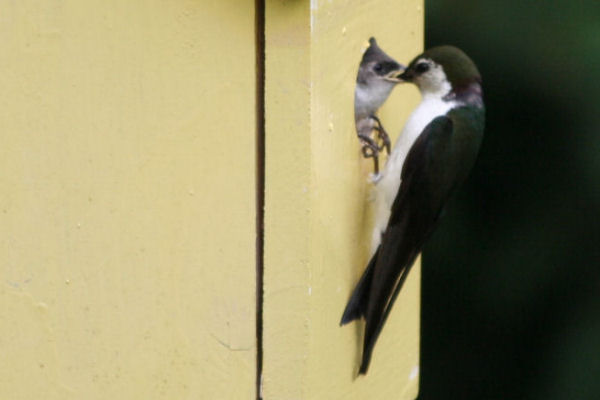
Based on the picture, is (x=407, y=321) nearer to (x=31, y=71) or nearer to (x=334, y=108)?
(x=334, y=108)

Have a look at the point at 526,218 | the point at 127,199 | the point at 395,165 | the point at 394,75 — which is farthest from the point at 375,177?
the point at 526,218

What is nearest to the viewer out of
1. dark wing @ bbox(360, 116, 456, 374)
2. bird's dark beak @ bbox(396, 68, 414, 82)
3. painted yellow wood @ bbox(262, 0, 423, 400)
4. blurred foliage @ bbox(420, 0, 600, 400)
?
painted yellow wood @ bbox(262, 0, 423, 400)

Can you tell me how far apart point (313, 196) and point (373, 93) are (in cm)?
26

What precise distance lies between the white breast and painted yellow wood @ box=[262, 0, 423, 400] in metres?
0.02

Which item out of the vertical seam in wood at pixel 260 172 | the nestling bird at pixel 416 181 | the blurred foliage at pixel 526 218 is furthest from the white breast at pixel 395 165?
the blurred foliage at pixel 526 218

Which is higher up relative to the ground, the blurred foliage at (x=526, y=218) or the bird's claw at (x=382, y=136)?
the bird's claw at (x=382, y=136)

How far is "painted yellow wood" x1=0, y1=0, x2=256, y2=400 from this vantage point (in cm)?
176

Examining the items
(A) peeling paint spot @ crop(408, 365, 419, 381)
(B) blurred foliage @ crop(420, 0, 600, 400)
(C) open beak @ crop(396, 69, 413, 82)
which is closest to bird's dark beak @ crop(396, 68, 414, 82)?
(C) open beak @ crop(396, 69, 413, 82)

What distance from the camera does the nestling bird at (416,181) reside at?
1.86 meters

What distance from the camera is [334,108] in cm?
179

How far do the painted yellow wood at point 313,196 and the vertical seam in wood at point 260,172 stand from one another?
0.01 metres

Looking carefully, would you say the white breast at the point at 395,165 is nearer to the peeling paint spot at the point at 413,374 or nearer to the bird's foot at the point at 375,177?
the bird's foot at the point at 375,177

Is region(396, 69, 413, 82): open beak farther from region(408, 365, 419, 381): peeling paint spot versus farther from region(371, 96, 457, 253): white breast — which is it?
region(408, 365, 419, 381): peeling paint spot

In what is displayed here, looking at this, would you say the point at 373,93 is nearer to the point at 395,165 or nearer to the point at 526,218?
the point at 395,165
